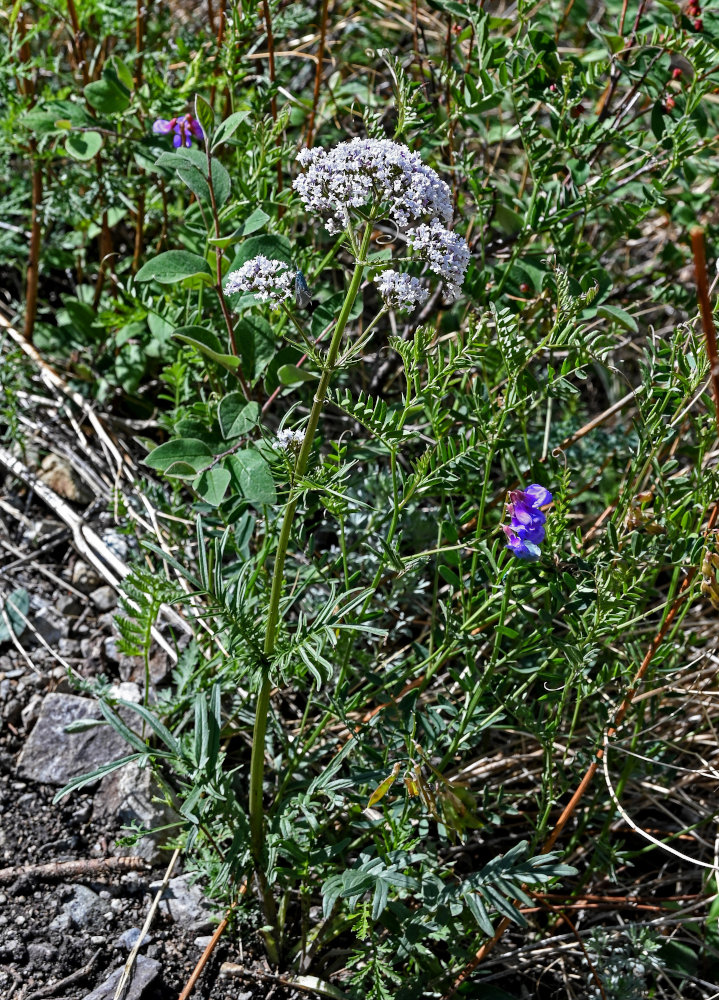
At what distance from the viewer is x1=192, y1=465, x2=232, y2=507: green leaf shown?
5.15 feet

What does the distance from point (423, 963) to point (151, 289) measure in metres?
1.48

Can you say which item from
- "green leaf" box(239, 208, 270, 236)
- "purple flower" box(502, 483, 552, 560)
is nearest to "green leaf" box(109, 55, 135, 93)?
"green leaf" box(239, 208, 270, 236)

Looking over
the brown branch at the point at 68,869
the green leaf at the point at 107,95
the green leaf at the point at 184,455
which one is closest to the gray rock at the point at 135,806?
the brown branch at the point at 68,869

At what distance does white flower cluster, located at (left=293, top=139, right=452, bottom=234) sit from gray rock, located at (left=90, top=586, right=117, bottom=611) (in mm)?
1206

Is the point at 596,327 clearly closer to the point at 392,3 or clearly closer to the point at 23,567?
the point at 392,3

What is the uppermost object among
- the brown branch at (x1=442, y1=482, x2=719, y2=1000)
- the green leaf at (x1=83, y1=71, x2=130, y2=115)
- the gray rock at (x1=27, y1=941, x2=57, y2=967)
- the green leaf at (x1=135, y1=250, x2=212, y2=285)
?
the green leaf at (x1=83, y1=71, x2=130, y2=115)

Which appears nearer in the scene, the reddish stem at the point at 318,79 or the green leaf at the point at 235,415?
the green leaf at the point at 235,415

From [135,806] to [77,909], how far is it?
21 centimetres

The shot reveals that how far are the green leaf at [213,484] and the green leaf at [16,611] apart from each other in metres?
0.71

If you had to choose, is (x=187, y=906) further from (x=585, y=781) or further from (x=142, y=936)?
(x=585, y=781)

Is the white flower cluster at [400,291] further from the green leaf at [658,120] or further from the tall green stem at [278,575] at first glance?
the green leaf at [658,120]

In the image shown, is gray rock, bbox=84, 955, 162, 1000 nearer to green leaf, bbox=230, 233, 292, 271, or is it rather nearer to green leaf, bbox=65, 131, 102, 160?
green leaf, bbox=230, 233, 292, 271

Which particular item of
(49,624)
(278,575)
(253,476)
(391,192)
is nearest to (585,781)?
(278,575)

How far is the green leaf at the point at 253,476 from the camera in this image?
1.54 m
